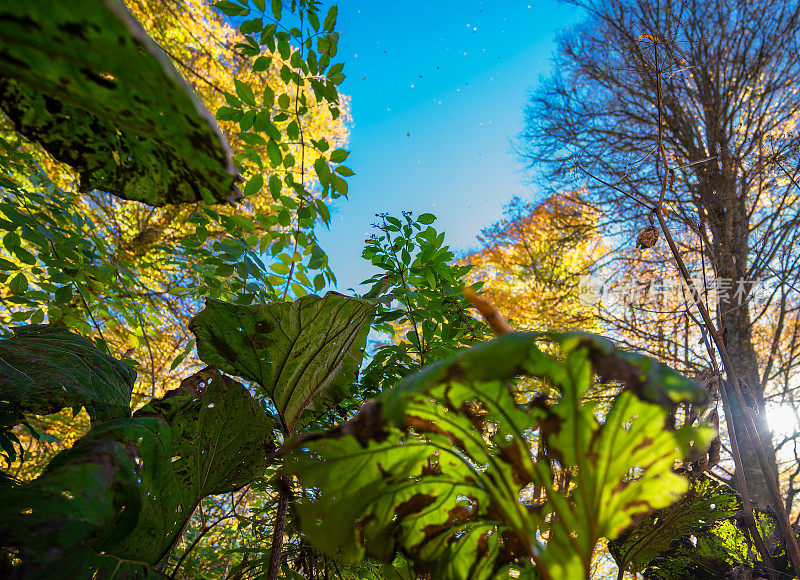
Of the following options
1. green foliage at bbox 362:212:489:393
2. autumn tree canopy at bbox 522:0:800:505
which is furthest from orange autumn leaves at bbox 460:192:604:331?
green foliage at bbox 362:212:489:393

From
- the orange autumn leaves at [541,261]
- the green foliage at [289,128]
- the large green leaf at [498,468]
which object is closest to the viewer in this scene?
the large green leaf at [498,468]

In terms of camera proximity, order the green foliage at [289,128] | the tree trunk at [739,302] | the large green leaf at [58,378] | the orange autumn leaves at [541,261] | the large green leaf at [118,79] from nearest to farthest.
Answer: the large green leaf at [118,79] < the large green leaf at [58,378] < the green foliage at [289,128] < the tree trunk at [739,302] < the orange autumn leaves at [541,261]

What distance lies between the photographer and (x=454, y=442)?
1.51ft

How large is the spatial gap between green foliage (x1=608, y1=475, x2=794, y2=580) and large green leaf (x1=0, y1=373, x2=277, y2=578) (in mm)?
774

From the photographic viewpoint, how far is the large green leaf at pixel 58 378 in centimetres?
51

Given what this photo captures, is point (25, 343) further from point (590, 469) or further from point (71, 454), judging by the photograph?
point (590, 469)

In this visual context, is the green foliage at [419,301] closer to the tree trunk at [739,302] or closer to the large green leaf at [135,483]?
the large green leaf at [135,483]

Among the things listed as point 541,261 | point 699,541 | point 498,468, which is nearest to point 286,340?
point 498,468

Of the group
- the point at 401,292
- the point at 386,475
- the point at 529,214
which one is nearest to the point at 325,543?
the point at 386,475

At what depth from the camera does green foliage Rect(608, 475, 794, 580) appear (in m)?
0.77

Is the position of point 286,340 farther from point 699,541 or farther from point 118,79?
point 699,541

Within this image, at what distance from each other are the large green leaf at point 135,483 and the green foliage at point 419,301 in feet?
1.70

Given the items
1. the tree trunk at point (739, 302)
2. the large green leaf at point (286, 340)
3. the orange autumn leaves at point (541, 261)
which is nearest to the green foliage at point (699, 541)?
the large green leaf at point (286, 340)

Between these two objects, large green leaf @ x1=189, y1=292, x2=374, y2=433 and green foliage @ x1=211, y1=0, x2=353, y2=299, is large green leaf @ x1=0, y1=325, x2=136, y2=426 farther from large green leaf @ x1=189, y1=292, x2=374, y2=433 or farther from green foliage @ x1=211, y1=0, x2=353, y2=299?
green foliage @ x1=211, y1=0, x2=353, y2=299
